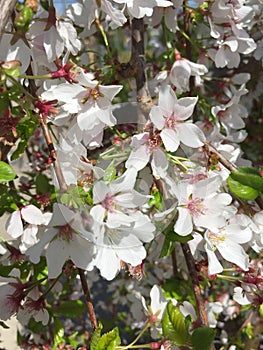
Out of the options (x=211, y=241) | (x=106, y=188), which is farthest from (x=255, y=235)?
(x=106, y=188)

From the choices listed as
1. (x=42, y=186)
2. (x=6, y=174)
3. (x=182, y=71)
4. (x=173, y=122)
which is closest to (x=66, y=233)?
(x=6, y=174)

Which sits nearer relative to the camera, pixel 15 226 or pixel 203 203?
pixel 203 203

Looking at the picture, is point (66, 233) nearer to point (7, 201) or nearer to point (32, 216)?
point (32, 216)

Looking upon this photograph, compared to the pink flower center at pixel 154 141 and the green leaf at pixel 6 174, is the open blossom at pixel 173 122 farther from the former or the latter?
the green leaf at pixel 6 174

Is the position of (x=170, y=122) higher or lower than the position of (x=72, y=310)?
higher

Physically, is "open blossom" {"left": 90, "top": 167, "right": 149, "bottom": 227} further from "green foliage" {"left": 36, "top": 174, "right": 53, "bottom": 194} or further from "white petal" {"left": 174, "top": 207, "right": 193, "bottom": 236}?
"green foliage" {"left": 36, "top": 174, "right": 53, "bottom": 194}
